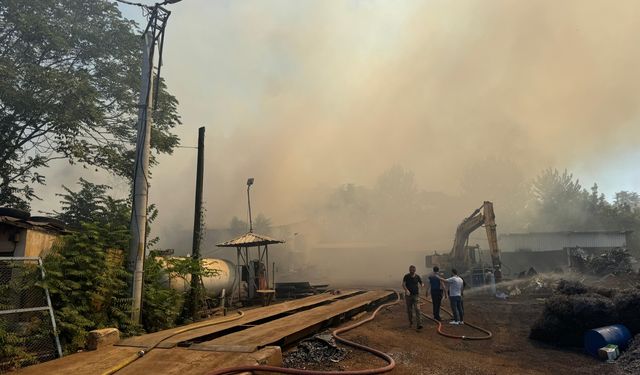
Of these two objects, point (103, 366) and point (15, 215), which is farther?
point (15, 215)

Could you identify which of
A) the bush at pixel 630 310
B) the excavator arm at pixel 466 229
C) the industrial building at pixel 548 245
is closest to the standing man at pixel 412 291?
the bush at pixel 630 310

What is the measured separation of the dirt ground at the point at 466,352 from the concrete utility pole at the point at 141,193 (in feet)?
16.8

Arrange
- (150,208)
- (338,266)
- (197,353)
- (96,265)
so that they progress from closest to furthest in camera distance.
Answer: (197,353)
(96,265)
(150,208)
(338,266)

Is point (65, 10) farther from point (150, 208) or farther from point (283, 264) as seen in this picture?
point (283, 264)

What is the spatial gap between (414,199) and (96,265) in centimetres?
6826

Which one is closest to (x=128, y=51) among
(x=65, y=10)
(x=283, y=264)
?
(x=65, y=10)

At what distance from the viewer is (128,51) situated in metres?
19.6

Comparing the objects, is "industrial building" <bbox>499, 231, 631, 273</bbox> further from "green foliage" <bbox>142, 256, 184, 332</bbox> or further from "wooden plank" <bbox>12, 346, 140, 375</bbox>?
"wooden plank" <bbox>12, 346, 140, 375</bbox>

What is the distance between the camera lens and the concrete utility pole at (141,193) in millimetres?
10336

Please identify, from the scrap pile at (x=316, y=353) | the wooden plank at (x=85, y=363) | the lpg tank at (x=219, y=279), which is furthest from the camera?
the lpg tank at (x=219, y=279)

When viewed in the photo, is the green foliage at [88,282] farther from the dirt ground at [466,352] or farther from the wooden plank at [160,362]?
the dirt ground at [466,352]

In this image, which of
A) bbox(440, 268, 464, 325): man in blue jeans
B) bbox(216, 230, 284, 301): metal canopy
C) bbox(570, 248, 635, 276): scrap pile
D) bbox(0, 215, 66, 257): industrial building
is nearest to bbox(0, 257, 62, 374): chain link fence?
bbox(0, 215, 66, 257): industrial building

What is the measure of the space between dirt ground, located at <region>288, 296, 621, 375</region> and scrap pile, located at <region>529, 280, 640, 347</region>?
366 millimetres

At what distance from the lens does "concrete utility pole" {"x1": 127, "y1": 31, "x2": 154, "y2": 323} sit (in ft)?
33.9
